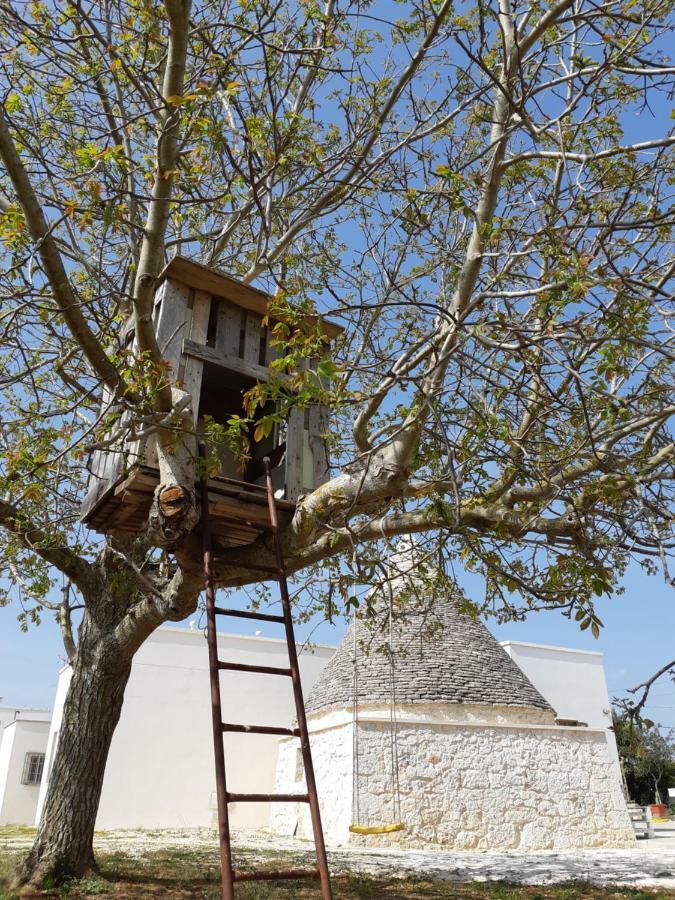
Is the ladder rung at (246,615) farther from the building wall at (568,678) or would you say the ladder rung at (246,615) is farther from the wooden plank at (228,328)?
the building wall at (568,678)

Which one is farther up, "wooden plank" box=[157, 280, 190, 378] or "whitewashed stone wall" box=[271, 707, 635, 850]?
"wooden plank" box=[157, 280, 190, 378]

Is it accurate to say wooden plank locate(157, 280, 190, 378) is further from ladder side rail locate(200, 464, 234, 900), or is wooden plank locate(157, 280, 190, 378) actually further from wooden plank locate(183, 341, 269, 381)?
ladder side rail locate(200, 464, 234, 900)


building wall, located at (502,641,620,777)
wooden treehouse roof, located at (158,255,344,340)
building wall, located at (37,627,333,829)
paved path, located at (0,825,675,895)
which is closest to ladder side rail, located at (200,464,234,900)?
wooden treehouse roof, located at (158,255,344,340)

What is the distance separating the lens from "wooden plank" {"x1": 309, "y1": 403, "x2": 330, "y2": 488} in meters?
6.53

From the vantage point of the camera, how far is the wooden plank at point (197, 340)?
6.02 meters

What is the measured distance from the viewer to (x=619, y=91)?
581 centimetres

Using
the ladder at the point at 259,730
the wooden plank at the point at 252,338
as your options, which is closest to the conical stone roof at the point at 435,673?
the wooden plank at the point at 252,338

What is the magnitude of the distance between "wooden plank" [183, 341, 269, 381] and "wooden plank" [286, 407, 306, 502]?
1.63ft

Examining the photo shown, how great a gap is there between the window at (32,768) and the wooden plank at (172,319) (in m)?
22.6

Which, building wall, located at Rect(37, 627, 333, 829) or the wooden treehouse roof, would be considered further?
building wall, located at Rect(37, 627, 333, 829)

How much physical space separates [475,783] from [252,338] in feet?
37.6

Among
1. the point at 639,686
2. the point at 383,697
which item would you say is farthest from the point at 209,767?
the point at 639,686

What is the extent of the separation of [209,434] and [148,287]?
116 cm

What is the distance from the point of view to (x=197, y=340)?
6.33 m
